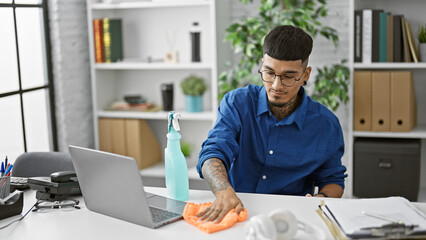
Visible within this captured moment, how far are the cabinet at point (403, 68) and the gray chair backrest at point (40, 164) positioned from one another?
188 cm

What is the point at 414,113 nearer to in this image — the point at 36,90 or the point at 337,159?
the point at 337,159

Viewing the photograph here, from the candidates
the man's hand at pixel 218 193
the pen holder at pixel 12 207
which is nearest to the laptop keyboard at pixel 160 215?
the man's hand at pixel 218 193

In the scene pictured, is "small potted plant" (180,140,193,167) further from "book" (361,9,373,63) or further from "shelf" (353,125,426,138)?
"book" (361,9,373,63)

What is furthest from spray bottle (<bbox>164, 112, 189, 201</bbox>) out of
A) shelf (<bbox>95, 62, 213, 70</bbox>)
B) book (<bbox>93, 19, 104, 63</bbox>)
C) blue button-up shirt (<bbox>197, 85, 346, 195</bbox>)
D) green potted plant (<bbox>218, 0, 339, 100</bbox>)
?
book (<bbox>93, 19, 104, 63</bbox>)

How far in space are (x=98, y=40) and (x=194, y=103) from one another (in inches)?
32.0

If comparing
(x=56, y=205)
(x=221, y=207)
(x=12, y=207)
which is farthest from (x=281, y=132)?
(x=12, y=207)

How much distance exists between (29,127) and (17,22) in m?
0.66

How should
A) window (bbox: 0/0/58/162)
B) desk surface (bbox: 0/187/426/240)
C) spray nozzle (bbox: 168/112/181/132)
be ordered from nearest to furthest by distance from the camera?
desk surface (bbox: 0/187/426/240) → spray nozzle (bbox: 168/112/181/132) → window (bbox: 0/0/58/162)

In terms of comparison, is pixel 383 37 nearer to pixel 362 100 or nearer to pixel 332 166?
pixel 362 100

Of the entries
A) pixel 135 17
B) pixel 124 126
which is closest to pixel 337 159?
pixel 124 126

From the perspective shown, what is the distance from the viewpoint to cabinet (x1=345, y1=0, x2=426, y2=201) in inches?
133

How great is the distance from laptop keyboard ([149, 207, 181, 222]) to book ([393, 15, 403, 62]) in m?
2.14

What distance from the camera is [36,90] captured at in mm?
3586

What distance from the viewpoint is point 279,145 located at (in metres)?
2.19
